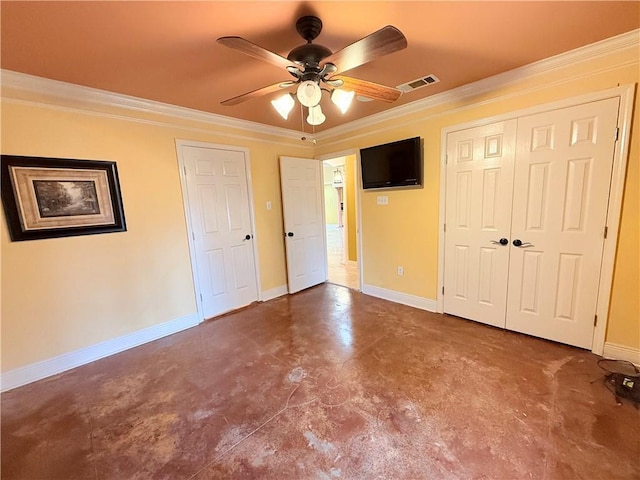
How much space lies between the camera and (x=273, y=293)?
393 cm

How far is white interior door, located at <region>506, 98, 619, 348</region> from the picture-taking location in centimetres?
206

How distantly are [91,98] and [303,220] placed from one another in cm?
263

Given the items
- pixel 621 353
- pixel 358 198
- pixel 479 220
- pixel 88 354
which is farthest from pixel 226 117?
pixel 621 353

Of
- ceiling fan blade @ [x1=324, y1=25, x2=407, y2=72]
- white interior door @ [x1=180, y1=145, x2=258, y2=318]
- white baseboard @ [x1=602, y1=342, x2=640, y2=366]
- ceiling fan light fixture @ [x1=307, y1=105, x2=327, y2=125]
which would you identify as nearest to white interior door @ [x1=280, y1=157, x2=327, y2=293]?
white interior door @ [x1=180, y1=145, x2=258, y2=318]

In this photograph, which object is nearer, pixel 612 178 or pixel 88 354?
pixel 612 178

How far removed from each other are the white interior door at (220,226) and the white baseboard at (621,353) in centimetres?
359

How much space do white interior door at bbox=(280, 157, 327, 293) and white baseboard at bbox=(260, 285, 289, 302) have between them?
103 mm

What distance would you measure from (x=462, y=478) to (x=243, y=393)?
1417 mm

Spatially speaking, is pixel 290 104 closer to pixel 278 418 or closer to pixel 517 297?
pixel 278 418

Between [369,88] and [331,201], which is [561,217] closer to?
[369,88]

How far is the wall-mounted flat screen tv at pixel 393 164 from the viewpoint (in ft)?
9.83

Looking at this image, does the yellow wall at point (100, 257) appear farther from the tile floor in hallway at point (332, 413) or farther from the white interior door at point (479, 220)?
the white interior door at point (479, 220)

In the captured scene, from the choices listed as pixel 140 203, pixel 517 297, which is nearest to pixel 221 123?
pixel 140 203

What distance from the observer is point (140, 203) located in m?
2.69
